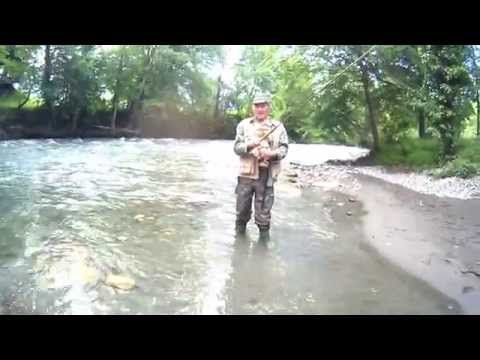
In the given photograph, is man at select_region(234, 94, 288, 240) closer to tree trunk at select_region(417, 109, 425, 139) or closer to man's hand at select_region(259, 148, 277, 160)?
man's hand at select_region(259, 148, 277, 160)

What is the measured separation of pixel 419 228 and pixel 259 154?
1958 mm

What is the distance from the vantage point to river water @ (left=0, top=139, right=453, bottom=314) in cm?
286

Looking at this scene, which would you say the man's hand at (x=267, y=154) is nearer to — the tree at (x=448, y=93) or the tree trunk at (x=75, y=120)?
the tree at (x=448, y=93)

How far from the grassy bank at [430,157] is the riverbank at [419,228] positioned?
0.43 meters

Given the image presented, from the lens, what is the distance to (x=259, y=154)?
3.92m

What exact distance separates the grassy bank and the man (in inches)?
158

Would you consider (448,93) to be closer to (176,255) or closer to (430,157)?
(430,157)

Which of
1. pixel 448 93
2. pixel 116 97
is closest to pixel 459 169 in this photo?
pixel 448 93

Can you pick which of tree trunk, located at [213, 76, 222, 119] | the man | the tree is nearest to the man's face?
the man

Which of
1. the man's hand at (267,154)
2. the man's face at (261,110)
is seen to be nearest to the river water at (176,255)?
the man's hand at (267,154)

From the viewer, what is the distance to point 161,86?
35.5 feet

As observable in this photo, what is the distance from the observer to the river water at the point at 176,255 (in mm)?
2859
